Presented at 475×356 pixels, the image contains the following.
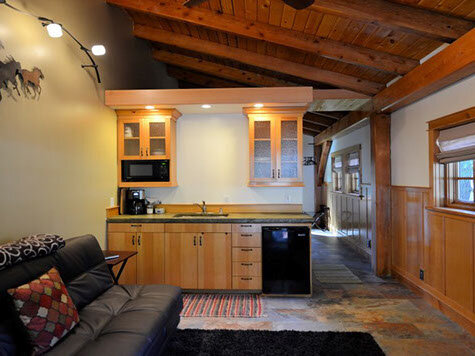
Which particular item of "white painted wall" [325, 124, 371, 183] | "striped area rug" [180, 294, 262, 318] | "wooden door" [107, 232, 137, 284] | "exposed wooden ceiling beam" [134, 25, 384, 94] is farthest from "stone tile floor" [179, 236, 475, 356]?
"exposed wooden ceiling beam" [134, 25, 384, 94]

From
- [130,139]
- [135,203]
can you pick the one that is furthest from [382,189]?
[130,139]

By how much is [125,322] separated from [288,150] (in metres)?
2.63

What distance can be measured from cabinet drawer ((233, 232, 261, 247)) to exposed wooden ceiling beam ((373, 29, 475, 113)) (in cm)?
233

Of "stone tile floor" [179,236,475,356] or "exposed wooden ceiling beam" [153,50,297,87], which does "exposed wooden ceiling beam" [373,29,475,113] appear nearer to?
"exposed wooden ceiling beam" [153,50,297,87]

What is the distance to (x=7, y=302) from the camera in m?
1.51

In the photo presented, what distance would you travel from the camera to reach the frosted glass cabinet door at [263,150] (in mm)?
3641

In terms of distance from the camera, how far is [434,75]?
2.64 meters

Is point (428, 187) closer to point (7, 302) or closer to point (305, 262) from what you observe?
point (305, 262)

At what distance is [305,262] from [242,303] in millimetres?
861

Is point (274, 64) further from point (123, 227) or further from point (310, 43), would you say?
point (123, 227)

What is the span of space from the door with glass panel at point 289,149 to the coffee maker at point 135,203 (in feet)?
6.06

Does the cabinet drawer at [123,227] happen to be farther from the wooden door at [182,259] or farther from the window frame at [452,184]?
the window frame at [452,184]

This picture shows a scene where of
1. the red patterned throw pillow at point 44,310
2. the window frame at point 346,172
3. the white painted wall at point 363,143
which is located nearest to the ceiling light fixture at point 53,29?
the red patterned throw pillow at point 44,310

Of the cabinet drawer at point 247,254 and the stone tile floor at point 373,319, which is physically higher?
the cabinet drawer at point 247,254
